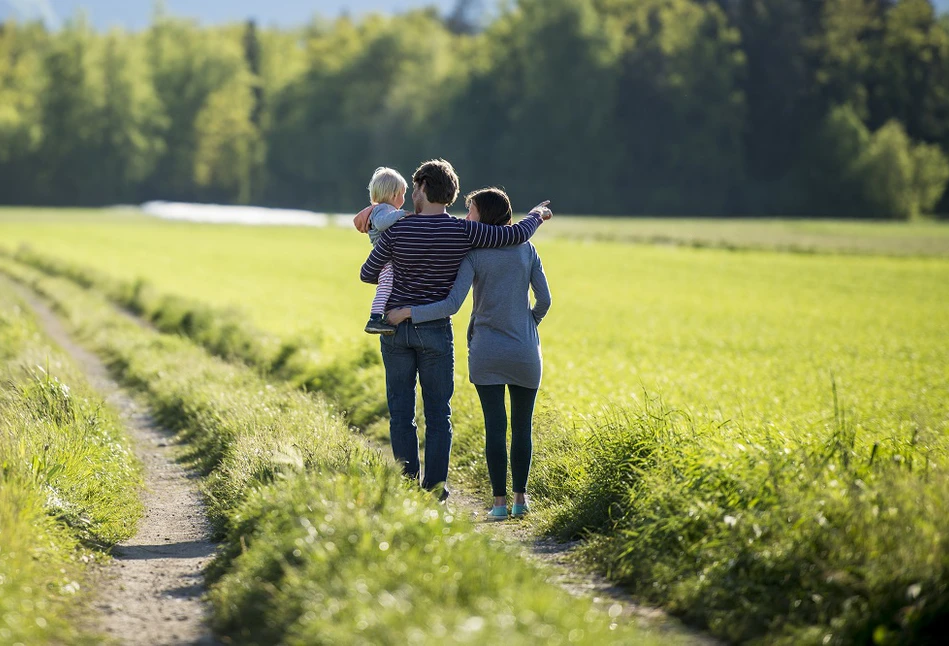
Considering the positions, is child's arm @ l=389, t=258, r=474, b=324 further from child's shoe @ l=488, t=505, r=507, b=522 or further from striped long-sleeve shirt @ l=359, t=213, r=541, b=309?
child's shoe @ l=488, t=505, r=507, b=522

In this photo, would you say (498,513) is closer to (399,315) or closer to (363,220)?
(399,315)

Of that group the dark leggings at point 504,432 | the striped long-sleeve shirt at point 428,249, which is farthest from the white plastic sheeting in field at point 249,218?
the striped long-sleeve shirt at point 428,249

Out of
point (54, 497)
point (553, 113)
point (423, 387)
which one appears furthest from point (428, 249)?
point (553, 113)

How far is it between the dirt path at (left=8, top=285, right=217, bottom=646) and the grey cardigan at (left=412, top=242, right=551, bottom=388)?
2186 mm

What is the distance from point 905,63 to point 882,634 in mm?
103130

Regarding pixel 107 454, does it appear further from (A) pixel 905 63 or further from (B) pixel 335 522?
(A) pixel 905 63

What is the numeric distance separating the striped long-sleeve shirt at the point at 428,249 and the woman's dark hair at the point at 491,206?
0.16 m

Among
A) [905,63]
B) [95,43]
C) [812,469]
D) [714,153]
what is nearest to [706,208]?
[714,153]

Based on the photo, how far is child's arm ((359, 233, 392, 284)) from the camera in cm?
751

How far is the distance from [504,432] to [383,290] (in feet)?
4.45

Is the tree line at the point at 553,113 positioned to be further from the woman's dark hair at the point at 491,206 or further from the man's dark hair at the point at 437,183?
the man's dark hair at the point at 437,183

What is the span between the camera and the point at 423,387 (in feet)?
25.6

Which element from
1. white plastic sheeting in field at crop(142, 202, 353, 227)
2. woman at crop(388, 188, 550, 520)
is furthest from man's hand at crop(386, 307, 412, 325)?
→ white plastic sheeting in field at crop(142, 202, 353, 227)

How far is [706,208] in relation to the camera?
10062 cm
